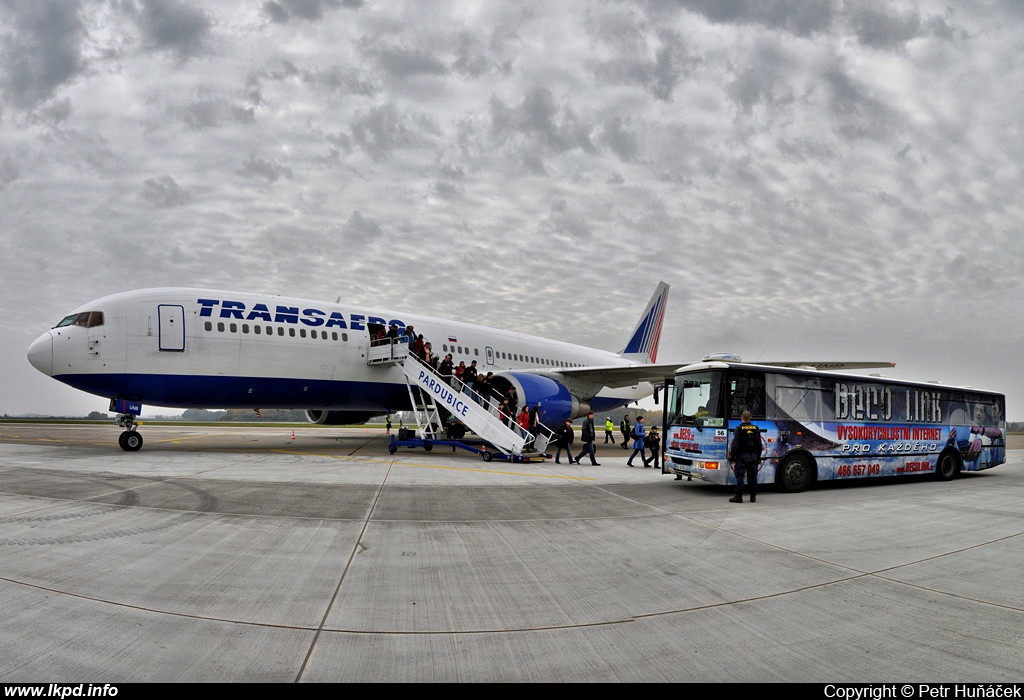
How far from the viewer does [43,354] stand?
16.6 metres

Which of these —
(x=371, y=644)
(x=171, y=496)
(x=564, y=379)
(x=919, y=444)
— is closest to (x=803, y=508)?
(x=919, y=444)

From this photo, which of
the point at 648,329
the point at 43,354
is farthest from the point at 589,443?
the point at 648,329

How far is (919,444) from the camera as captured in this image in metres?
14.7

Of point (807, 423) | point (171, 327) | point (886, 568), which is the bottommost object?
point (886, 568)

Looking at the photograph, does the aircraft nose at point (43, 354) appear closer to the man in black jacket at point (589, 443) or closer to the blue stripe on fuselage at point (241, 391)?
the blue stripe on fuselage at point (241, 391)

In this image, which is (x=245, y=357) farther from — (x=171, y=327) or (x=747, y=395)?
(x=747, y=395)

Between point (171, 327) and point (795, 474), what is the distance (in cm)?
1691

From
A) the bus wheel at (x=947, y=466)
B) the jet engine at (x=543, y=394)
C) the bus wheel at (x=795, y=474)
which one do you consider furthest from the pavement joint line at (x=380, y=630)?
the jet engine at (x=543, y=394)

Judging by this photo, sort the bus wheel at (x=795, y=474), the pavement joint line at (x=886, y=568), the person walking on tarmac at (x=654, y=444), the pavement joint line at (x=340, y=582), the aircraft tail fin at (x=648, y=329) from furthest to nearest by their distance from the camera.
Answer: the aircraft tail fin at (x=648, y=329)
the person walking on tarmac at (x=654, y=444)
the bus wheel at (x=795, y=474)
the pavement joint line at (x=886, y=568)
the pavement joint line at (x=340, y=582)

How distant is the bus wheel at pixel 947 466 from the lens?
15374 mm

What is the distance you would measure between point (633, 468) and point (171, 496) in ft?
38.5
